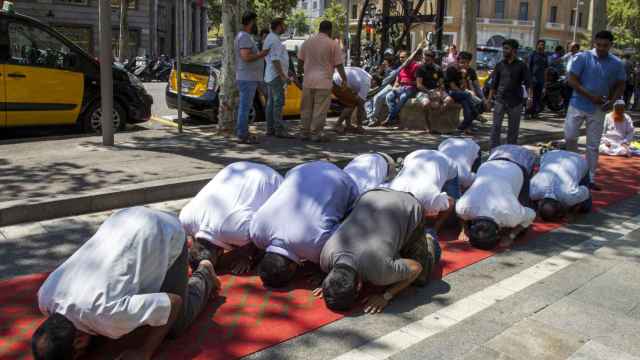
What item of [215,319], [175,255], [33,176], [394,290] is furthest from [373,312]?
[33,176]

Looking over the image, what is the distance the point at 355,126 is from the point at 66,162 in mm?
5380

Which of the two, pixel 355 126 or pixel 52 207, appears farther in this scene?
pixel 355 126

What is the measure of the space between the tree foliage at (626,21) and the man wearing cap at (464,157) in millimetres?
37580

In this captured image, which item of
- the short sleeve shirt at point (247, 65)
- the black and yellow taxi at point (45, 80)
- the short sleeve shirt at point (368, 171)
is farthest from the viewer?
the short sleeve shirt at point (247, 65)

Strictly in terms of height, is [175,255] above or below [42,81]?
below

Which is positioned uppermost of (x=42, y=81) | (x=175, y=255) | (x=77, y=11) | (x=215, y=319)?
(x=77, y=11)

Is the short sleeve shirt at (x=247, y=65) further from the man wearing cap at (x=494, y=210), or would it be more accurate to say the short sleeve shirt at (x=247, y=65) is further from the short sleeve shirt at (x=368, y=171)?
the man wearing cap at (x=494, y=210)

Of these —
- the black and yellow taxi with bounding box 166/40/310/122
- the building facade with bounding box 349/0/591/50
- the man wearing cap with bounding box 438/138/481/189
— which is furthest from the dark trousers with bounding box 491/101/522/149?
the building facade with bounding box 349/0/591/50

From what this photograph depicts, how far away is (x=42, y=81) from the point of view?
916cm

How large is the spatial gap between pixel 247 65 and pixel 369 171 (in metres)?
4.00

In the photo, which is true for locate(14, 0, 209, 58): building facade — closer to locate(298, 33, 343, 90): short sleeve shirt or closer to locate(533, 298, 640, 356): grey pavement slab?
locate(298, 33, 343, 90): short sleeve shirt

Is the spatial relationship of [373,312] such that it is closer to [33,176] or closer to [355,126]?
[33,176]

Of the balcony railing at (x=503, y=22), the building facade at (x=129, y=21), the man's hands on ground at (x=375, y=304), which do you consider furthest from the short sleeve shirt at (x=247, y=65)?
the balcony railing at (x=503, y=22)

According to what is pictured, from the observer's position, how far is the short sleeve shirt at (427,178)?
5.38 m
